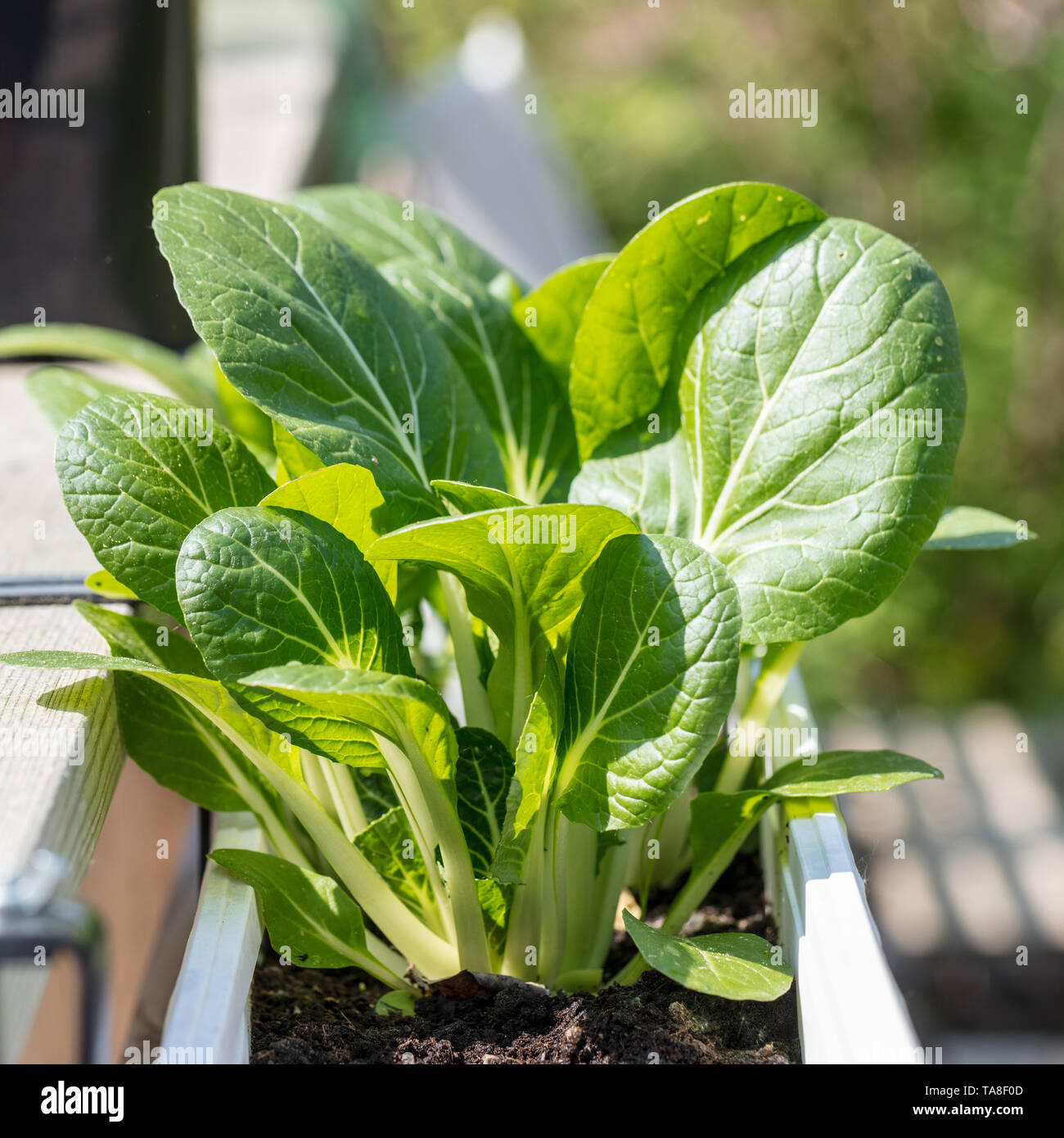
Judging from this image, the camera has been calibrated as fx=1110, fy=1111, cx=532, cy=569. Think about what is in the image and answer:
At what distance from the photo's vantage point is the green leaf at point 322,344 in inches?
17.6

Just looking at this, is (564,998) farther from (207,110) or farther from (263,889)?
(207,110)

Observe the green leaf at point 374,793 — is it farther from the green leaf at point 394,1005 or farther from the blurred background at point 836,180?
the blurred background at point 836,180

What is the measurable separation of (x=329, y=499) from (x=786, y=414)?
20 centimetres

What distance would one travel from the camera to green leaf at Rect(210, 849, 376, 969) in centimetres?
46

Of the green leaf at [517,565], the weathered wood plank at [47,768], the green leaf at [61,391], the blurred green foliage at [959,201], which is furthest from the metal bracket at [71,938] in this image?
the blurred green foliage at [959,201]

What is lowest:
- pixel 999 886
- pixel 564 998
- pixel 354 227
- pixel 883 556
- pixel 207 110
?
pixel 999 886

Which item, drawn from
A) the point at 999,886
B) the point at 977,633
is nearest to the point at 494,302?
the point at 999,886

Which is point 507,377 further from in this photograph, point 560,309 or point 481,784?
point 481,784

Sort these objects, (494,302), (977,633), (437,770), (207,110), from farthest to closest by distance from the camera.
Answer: (977,633) < (207,110) < (494,302) < (437,770)

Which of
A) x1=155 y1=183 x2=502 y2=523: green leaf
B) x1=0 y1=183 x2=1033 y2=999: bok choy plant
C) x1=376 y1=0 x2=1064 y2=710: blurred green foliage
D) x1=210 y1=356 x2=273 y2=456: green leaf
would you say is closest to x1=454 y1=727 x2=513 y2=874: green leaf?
x1=0 y1=183 x2=1033 y2=999: bok choy plant

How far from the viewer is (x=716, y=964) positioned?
0.42 metres

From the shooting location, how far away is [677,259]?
0.51 metres

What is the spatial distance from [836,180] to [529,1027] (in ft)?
9.67

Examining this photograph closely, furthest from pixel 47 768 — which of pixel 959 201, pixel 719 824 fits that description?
pixel 959 201
